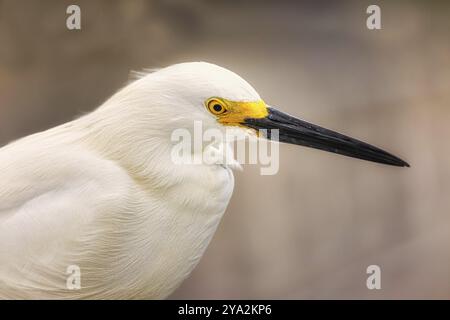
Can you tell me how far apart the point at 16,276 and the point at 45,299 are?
0.06m

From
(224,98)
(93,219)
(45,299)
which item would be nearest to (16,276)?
(45,299)

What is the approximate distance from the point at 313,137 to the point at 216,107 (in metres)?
0.20

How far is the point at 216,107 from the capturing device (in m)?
0.98

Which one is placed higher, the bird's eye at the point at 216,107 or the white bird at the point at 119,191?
the bird's eye at the point at 216,107

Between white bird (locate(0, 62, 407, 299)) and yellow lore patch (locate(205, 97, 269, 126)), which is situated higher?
yellow lore patch (locate(205, 97, 269, 126))

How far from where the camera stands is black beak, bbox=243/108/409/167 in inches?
41.1

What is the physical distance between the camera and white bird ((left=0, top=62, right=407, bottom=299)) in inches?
37.6

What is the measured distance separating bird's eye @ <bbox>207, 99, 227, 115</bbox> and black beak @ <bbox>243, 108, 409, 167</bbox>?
0.19 feet

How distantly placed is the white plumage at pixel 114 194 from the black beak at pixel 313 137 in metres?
0.06

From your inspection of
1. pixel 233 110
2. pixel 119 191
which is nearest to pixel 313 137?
pixel 233 110

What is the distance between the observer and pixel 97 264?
0.98 meters

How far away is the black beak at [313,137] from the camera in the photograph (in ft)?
3.43

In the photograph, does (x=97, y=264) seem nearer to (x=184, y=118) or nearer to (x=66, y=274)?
(x=66, y=274)

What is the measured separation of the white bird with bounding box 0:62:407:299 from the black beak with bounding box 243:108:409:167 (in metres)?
0.03
